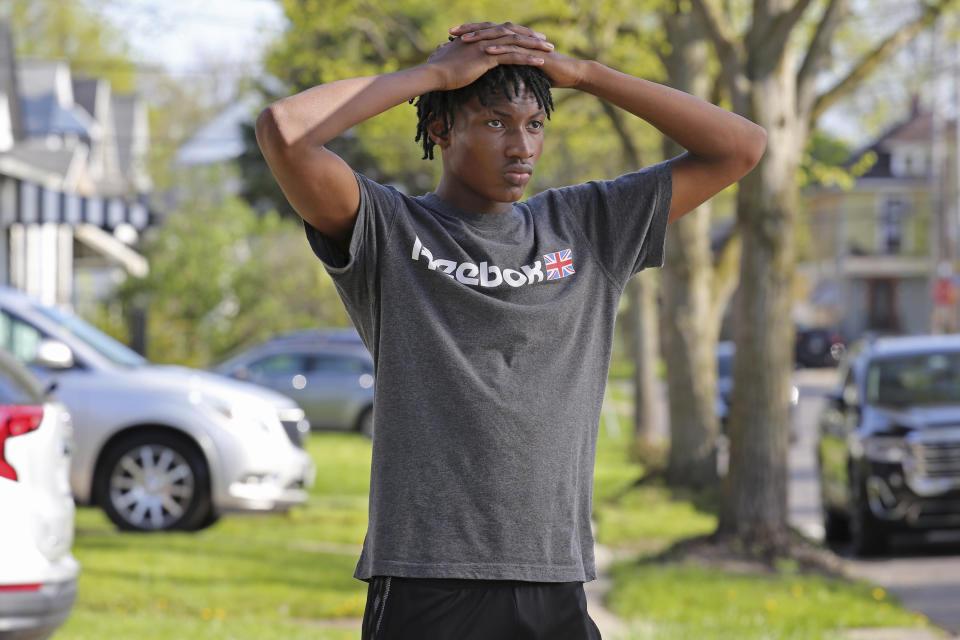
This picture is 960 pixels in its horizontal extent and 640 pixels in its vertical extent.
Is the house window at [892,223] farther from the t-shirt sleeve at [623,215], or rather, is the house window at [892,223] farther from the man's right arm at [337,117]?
the man's right arm at [337,117]

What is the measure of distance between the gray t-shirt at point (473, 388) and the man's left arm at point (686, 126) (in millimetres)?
336

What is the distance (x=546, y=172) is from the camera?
32.8 metres

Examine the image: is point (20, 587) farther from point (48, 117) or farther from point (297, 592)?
point (48, 117)

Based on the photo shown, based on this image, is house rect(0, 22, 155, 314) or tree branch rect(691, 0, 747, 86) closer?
tree branch rect(691, 0, 747, 86)

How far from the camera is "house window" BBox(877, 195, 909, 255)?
63.8 metres

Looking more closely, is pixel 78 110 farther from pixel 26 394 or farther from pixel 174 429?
pixel 26 394

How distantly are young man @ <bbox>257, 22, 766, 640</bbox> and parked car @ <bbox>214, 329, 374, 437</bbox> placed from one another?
849 inches

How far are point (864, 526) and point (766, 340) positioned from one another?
75.7 inches

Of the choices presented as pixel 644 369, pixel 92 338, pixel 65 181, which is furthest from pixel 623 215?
pixel 65 181

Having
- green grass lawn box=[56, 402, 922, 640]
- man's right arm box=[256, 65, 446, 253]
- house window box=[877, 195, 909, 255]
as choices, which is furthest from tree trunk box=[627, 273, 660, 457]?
house window box=[877, 195, 909, 255]

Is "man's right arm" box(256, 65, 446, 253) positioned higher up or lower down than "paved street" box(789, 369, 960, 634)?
higher up

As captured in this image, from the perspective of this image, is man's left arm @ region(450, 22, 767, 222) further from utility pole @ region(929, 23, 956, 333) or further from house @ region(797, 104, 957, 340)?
house @ region(797, 104, 957, 340)

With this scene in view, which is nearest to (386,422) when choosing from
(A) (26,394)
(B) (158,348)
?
(A) (26,394)

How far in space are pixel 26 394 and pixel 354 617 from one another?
2703 mm
